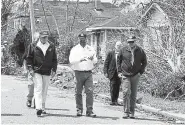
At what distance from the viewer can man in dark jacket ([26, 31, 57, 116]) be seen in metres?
9.97

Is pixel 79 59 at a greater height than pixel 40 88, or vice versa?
pixel 79 59

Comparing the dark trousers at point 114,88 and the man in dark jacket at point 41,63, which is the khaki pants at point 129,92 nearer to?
the man in dark jacket at point 41,63

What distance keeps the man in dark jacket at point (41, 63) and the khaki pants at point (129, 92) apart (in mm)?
1708

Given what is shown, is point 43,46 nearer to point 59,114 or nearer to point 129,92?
point 59,114

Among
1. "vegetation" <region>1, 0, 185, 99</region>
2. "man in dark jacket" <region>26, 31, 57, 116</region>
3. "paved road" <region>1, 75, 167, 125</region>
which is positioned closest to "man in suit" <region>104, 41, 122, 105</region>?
"paved road" <region>1, 75, 167, 125</region>

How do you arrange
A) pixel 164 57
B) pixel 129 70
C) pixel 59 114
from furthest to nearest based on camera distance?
1. pixel 164 57
2. pixel 59 114
3. pixel 129 70

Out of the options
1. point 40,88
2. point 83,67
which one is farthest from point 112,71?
point 40,88

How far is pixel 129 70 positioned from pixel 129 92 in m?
0.50

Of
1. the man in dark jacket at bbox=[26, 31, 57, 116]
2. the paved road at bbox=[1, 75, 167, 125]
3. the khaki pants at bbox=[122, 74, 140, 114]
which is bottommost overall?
the paved road at bbox=[1, 75, 167, 125]

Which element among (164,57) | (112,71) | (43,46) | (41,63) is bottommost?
(112,71)

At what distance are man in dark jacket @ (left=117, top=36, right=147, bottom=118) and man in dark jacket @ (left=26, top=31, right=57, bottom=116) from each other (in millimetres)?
1618

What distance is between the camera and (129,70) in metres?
10.0

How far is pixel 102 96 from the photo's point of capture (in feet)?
48.6

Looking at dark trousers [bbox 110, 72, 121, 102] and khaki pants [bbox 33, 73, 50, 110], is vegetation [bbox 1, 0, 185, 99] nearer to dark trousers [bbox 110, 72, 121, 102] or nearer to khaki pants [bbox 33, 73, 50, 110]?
dark trousers [bbox 110, 72, 121, 102]
